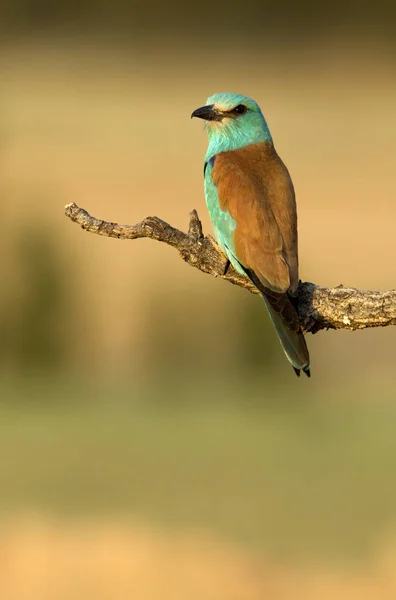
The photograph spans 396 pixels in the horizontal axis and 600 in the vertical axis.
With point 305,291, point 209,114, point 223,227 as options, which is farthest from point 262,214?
point 209,114

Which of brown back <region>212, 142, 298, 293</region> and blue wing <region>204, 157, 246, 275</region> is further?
blue wing <region>204, 157, 246, 275</region>

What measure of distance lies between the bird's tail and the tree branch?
114 mm

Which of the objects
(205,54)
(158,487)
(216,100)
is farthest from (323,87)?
(216,100)

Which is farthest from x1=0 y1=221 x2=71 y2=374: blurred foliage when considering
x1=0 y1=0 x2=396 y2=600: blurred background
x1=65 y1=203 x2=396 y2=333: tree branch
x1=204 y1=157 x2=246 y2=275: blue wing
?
x1=65 y1=203 x2=396 y2=333: tree branch

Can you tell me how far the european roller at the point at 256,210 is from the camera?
21.5 ft

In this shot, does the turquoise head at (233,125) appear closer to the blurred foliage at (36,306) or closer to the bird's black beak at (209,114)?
the bird's black beak at (209,114)

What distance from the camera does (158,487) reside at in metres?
16.5

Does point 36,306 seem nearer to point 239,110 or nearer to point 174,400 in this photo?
point 174,400

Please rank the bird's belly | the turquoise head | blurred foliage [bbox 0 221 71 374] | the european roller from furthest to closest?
blurred foliage [bbox 0 221 71 374], the turquoise head, the bird's belly, the european roller

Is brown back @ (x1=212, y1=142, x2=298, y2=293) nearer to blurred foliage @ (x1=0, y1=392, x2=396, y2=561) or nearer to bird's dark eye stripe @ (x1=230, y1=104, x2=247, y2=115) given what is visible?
bird's dark eye stripe @ (x1=230, y1=104, x2=247, y2=115)

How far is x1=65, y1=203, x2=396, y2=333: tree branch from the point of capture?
6215mm

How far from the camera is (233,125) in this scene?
762cm

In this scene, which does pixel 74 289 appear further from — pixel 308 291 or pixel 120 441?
pixel 308 291

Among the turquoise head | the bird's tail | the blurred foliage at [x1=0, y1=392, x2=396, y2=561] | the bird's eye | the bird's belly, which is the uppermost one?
the bird's eye
